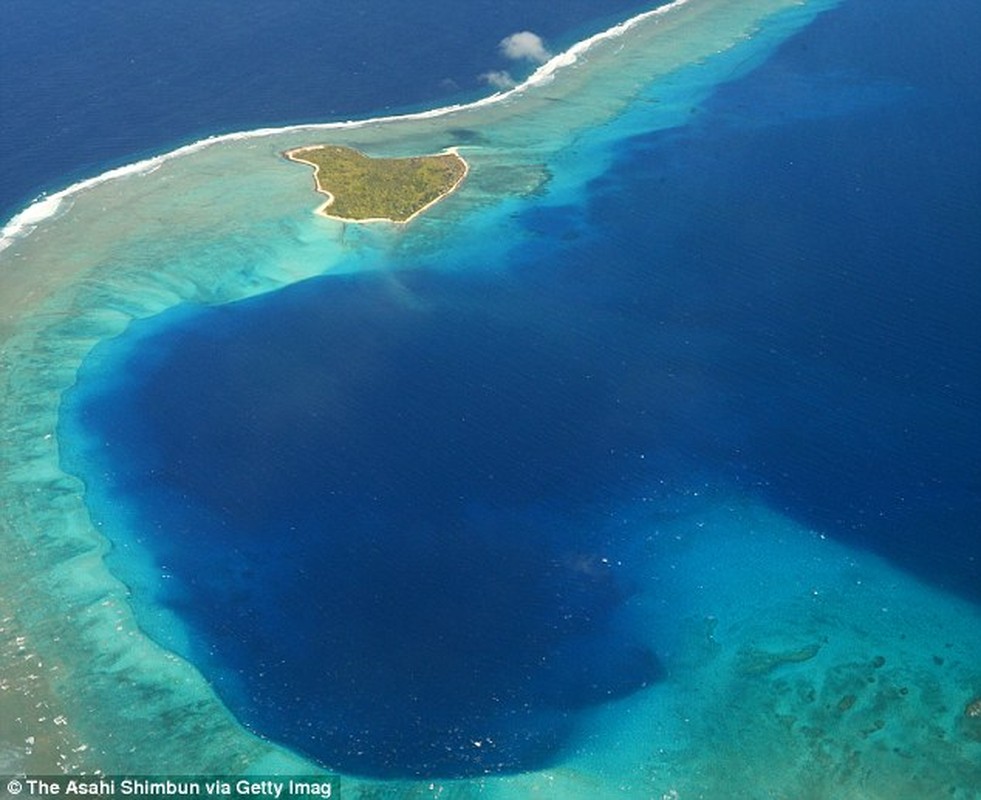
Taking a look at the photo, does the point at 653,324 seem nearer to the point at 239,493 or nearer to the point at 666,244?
the point at 666,244

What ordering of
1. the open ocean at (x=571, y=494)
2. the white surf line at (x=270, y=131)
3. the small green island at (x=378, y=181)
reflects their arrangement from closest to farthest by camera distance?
the open ocean at (x=571, y=494) → the small green island at (x=378, y=181) → the white surf line at (x=270, y=131)

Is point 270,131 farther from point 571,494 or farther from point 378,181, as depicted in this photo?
point 571,494

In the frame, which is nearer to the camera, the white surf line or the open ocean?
the open ocean

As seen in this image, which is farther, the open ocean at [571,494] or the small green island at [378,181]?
the small green island at [378,181]

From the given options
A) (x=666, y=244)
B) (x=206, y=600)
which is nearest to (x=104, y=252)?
(x=206, y=600)

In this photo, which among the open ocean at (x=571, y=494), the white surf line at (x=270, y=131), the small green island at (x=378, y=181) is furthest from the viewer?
the white surf line at (x=270, y=131)

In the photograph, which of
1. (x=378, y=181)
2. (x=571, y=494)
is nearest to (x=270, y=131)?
(x=378, y=181)

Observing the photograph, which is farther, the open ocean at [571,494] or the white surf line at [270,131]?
the white surf line at [270,131]

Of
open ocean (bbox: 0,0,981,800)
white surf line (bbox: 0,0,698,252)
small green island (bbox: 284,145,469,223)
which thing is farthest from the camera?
white surf line (bbox: 0,0,698,252)

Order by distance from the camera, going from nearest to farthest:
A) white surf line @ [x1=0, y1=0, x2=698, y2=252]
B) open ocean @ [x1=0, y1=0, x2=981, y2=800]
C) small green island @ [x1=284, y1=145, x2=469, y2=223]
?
1. open ocean @ [x1=0, y1=0, x2=981, y2=800]
2. small green island @ [x1=284, y1=145, x2=469, y2=223]
3. white surf line @ [x1=0, y1=0, x2=698, y2=252]
